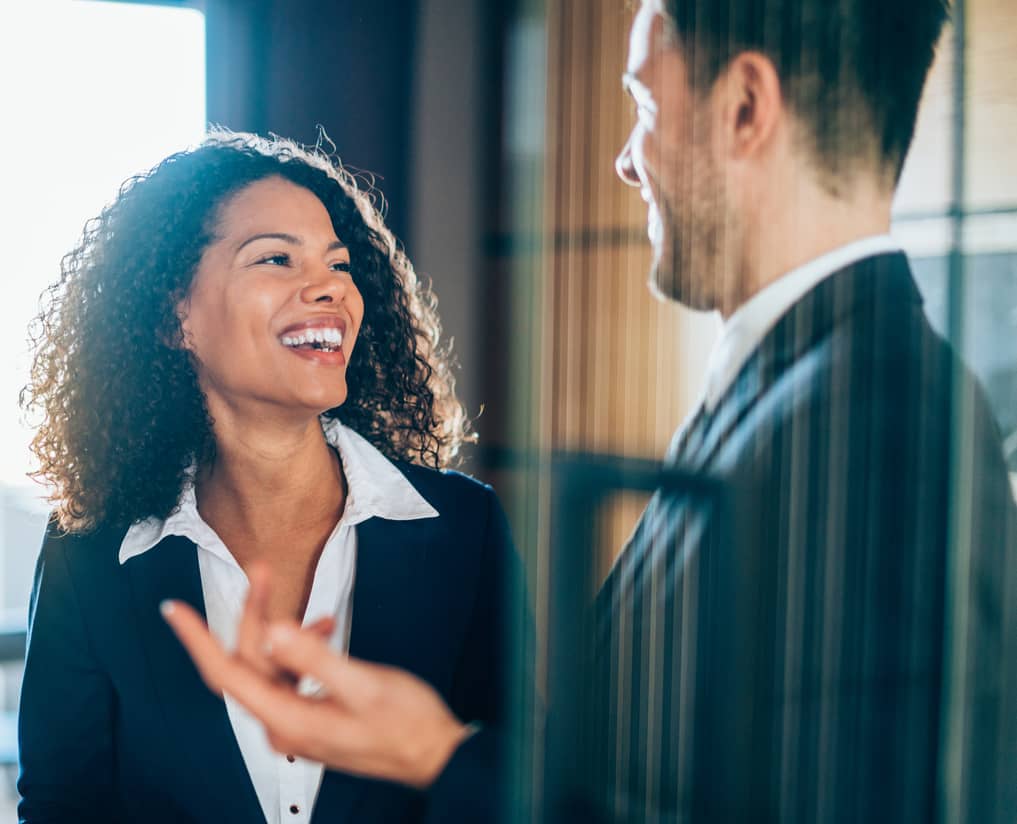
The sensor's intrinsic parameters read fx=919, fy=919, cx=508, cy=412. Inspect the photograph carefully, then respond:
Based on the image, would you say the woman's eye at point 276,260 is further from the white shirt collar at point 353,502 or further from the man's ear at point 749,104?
the man's ear at point 749,104

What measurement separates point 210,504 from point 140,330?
0.18m

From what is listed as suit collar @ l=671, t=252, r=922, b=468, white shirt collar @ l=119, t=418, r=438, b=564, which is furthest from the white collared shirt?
suit collar @ l=671, t=252, r=922, b=468

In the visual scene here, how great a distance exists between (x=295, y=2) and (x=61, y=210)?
1.01ft

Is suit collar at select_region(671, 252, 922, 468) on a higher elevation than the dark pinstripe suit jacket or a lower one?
higher

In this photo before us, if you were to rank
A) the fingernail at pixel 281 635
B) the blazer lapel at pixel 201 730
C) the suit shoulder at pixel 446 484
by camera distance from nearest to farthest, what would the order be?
the fingernail at pixel 281 635
the blazer lapel at pixel 201 730
the suit shoulder at pixel 446 484

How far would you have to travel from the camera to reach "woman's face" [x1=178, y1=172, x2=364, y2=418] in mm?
856

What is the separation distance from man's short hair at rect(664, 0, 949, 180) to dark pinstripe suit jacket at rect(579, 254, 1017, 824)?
0.09m

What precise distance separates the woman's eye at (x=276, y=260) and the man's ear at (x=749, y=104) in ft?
1.37

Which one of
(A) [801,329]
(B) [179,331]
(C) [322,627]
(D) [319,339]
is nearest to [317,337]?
(D) [319,339]

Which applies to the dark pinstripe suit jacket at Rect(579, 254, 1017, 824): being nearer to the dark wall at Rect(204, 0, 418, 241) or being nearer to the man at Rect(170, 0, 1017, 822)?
the man at Rect(170, 0, 1017, 822)

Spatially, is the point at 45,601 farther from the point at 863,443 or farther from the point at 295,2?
the point at 863,443

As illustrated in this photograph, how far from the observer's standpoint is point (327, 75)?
0.94m

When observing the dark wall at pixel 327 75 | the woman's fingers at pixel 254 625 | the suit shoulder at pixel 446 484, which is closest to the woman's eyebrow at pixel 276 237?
the dark wall at pixel 327 75

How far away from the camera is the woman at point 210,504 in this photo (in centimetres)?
86
